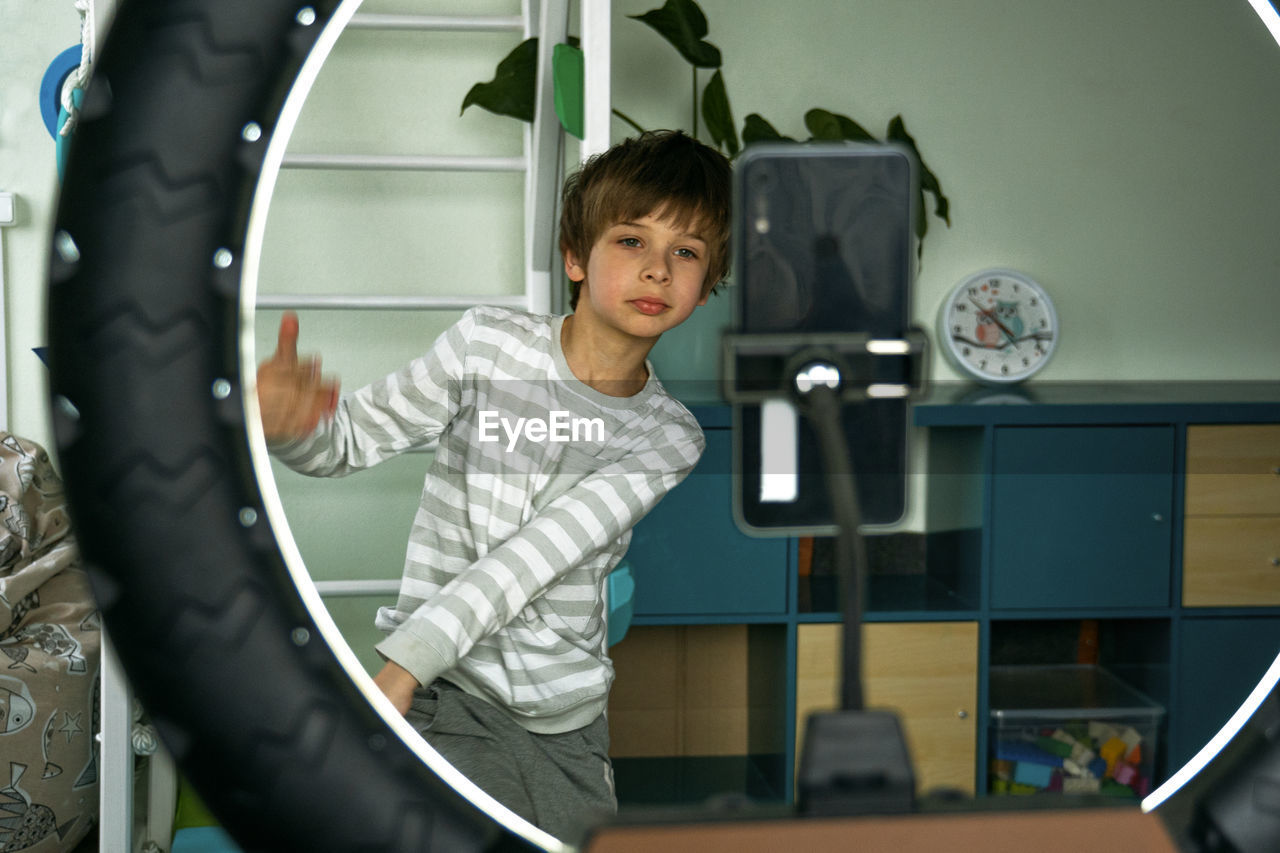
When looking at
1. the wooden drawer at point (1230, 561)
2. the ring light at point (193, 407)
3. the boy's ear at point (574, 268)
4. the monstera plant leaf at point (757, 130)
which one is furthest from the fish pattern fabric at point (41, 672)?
the wooden drawer at point (1230, 561)

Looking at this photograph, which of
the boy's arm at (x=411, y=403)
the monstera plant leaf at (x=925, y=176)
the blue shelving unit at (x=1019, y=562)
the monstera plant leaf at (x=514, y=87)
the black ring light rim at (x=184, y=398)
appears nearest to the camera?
the black ring light rim at (x=184, y=398)

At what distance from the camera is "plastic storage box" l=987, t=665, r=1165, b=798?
1.54 meters

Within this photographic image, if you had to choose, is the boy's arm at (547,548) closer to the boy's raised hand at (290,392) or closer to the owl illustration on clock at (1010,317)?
the boy's raised hand at (290,392)

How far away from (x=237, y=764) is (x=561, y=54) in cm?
88

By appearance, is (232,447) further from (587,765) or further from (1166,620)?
(1166,620)

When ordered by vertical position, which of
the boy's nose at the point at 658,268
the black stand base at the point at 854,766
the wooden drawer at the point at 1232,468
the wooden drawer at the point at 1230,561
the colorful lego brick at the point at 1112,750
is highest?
the boy's nose at the point at 658,268

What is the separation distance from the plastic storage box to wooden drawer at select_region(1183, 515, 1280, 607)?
211 mm

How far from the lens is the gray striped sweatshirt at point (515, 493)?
0.51 metres

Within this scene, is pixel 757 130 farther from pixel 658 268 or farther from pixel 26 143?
pixel 26 143

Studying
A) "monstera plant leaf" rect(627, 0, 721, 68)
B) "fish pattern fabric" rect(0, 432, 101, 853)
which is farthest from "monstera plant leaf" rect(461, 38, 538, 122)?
"fish pattern fabric" rect(0, 432, 101, 853)

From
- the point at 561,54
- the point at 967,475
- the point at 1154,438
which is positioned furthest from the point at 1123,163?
the point at 561,54

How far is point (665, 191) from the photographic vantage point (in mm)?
499

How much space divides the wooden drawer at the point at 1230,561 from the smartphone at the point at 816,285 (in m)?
1.65

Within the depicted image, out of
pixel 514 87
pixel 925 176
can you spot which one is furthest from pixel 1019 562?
pixel 514 87
